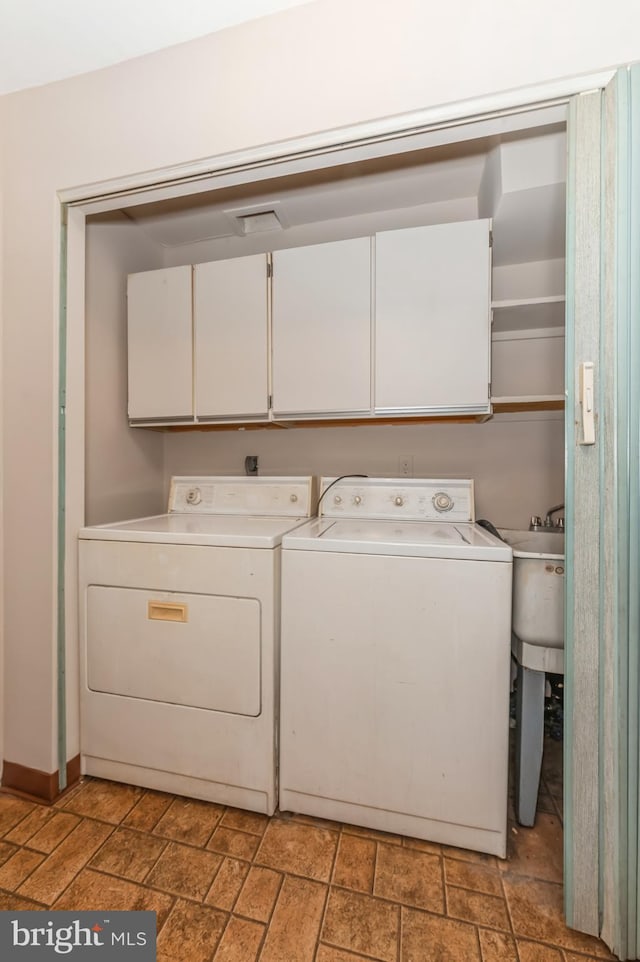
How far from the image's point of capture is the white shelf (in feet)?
5.34

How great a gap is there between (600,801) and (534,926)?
0.37m

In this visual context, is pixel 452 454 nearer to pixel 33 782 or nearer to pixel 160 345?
pixel 160 345

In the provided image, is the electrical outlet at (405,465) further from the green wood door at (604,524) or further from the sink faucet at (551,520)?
the green wood door at (604,524)

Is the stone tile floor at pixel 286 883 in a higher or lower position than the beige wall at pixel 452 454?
lower

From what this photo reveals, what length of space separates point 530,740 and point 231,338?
189cm

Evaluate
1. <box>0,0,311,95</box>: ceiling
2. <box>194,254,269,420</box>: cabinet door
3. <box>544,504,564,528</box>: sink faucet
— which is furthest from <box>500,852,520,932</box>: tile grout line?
<box>0,0,311,95</box>: ceiling

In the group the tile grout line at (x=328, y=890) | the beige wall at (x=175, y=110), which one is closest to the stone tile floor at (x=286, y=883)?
the tile grout line at (x=328, y=890)

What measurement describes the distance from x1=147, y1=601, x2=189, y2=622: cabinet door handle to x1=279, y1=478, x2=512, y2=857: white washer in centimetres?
35

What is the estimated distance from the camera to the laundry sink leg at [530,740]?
4.34ft

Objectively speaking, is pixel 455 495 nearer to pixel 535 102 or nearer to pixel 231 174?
pixel 535 102

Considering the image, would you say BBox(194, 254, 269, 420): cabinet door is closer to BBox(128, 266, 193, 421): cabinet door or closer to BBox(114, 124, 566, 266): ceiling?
BBox(128, 266, 193, 421): cabinet door

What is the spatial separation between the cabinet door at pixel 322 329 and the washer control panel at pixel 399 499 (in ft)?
1.24

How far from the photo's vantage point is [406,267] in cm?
166

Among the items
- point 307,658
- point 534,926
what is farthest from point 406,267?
point 534,926
